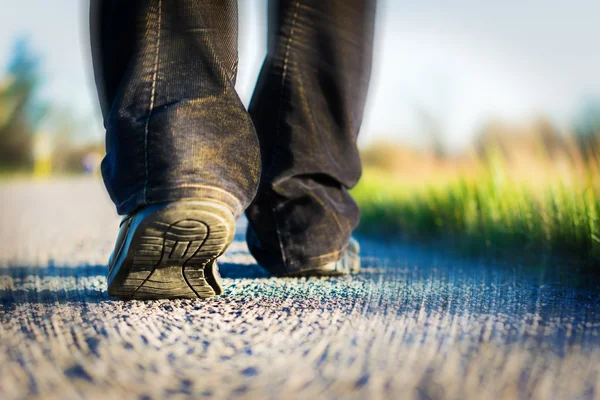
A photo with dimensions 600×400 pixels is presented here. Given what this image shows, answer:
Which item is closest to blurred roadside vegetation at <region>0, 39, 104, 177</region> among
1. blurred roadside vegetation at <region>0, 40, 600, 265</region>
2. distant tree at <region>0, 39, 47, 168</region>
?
distant tree at <region>0, 39, 47, 168</region>

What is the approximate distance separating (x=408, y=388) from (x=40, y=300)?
95 centimetres

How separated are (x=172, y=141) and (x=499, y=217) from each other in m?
1.52

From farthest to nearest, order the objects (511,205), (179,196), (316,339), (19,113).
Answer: (19,113), (511,205), (179,196), (316,339)

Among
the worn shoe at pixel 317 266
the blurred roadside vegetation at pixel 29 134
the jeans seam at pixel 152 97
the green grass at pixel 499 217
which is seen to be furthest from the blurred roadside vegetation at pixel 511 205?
the blurred roadside vegetation at pixel 29 134

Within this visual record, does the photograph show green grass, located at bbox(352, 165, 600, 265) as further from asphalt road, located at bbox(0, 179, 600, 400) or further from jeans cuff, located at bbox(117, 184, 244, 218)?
jeans cuff, located at bbox(117, 184, 244, 218)

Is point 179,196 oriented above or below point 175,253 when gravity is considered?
above

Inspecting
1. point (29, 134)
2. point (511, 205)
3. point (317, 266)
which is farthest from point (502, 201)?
point (29, 134)

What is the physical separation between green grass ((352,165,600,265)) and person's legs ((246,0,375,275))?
725 mm

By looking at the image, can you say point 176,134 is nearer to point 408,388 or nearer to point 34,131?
point 408,388

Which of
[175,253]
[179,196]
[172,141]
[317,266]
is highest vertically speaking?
[172,141]

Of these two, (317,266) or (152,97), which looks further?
(317,266)

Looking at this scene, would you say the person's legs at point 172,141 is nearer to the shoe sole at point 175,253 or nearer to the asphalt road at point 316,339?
the shoe sole at point 175,253

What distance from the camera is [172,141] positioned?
1165 millimetres

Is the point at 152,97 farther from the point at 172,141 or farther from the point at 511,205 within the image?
the point at 511,205
